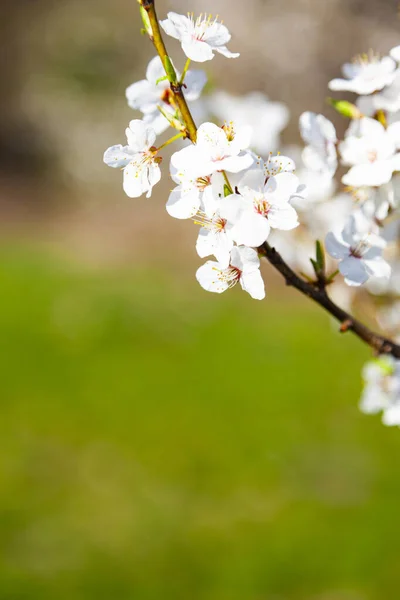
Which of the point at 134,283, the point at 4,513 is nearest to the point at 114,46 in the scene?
the point at 134,283

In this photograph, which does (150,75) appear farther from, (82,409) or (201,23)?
(82,409)

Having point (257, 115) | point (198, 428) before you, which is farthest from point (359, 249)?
point (198, 428)

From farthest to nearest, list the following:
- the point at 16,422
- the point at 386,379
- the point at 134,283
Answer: the point at 134,283, the point at 16,422, the point at 386,379

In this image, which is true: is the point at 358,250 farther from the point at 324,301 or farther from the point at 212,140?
the point at 212,140

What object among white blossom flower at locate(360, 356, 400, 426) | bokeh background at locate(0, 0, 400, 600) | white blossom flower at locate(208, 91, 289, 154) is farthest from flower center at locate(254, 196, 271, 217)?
bokeh background at locate(0, 0, 400, 600)

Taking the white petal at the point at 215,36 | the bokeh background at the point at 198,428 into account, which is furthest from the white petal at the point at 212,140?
the bokeh background at the point at 198,428

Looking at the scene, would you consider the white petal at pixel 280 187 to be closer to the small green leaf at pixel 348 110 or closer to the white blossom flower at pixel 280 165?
the white blossom flower at pixel 280 165
